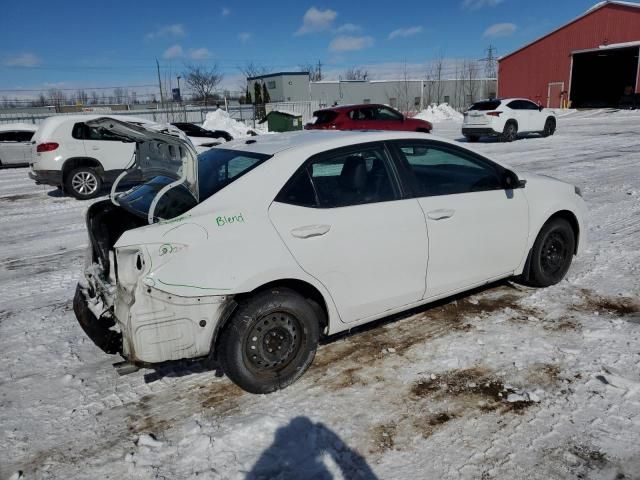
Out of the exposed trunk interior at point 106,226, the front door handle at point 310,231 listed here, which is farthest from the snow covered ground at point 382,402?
the front door handle at point 310,231

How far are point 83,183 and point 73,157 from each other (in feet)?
1.87

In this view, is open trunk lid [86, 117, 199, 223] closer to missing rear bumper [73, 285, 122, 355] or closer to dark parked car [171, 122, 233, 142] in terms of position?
missing rear bumper [73, 285, 122, 355]

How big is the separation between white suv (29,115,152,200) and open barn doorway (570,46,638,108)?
3457 cm

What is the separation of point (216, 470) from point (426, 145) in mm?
2742

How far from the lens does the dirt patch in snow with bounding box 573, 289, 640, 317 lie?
414 centimetres

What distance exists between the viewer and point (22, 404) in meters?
3.14

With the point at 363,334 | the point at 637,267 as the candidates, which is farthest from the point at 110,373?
the point at 637,267

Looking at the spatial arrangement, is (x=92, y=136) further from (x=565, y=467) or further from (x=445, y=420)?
(x=565, y=467)

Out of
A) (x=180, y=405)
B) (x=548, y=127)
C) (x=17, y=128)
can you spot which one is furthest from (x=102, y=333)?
(x=548, y=127)

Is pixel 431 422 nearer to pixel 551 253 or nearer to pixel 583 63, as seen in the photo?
pixel 551 253

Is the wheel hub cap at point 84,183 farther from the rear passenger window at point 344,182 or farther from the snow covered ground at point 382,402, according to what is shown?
the rear passenger window at point 344,182

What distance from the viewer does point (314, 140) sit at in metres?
3.52

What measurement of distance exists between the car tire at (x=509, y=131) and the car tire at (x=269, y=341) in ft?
55.3

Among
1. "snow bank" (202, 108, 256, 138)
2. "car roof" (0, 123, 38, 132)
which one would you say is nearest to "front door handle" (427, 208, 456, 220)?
"car roof" (0, 123, 38, 132)
